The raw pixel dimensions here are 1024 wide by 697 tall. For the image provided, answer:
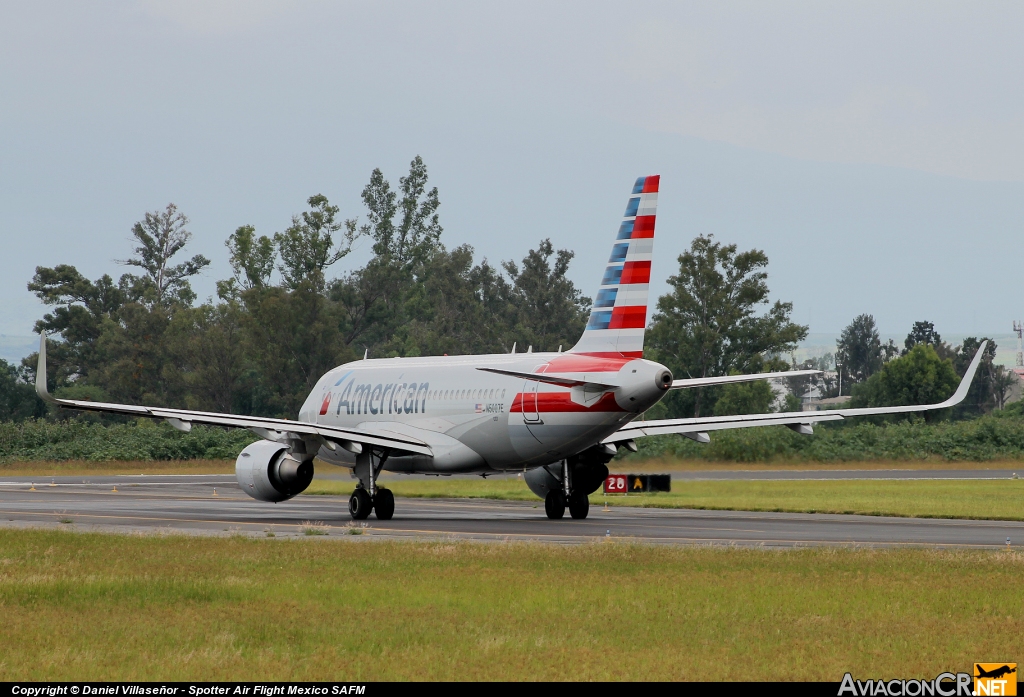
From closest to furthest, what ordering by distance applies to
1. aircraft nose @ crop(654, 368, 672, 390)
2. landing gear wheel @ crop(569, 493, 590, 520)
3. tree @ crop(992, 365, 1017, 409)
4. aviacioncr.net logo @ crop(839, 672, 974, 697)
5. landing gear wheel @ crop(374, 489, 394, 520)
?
aviacioncr.net logo @ crop(839, 672, 974, 697) < aircraft nose @ crop(654, 368, 672, 390) < landing gear wheel @ crop(374, 489, 394, 520) < landing gear wheel @ crop(569, 493, 590, 520) < tree @ crop(992, 365, 1017, 409)

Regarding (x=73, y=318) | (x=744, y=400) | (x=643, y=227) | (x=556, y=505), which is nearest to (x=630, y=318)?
(x=643, y=227)

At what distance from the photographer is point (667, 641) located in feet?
38.2

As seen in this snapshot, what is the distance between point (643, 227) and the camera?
28.1 meters

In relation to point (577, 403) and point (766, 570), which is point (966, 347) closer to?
point (577, 403)

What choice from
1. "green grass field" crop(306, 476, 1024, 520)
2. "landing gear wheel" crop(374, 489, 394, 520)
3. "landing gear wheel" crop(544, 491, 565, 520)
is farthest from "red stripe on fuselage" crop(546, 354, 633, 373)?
"green grass field" crop(306, 476, 1024, 520)

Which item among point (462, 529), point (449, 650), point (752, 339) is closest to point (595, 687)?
point (449, 650)

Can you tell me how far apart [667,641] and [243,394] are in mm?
87259

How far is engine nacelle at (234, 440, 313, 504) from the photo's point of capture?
31125 millimetres

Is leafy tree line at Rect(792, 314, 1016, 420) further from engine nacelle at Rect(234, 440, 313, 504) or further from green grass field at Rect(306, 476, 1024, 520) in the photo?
engine nacelle at Rect(234, 440, 313, 504)

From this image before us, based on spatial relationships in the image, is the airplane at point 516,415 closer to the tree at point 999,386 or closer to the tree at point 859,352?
the tree at point 999,386

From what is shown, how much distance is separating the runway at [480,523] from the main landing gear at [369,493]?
42 cm

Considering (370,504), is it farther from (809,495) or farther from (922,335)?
(922,335)

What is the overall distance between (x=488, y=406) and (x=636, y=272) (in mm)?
4984

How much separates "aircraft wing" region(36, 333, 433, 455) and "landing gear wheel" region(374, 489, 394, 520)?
107 centimetres
